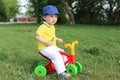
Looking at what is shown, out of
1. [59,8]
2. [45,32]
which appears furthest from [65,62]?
[59,8]

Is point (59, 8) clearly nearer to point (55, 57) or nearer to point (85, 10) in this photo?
point (85, 10)

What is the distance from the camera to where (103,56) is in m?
6.90

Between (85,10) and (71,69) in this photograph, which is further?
(85,10)

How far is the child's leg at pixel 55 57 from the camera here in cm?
498

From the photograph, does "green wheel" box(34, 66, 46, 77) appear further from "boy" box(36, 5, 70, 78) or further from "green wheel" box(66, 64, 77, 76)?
"green wheel" box(66, 64, 77, 76)

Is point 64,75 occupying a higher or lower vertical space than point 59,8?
higher

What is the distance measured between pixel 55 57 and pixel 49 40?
0.34 metres

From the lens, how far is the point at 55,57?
16.5ft

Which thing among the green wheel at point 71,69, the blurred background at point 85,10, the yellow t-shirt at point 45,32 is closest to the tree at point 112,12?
the blurred background at point 85,10

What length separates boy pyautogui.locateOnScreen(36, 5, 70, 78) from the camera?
5.00m

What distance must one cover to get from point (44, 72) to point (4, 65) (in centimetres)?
105

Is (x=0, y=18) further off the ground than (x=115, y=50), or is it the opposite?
(x=115, y=50)

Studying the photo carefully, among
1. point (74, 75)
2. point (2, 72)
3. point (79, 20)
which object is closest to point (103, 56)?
point (74, 75)

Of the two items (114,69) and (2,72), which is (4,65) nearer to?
(2,72)
